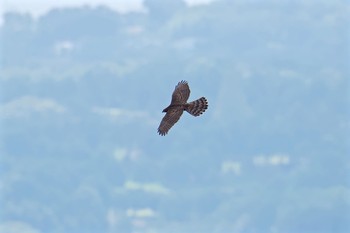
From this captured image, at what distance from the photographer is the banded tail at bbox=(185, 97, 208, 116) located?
10469mm

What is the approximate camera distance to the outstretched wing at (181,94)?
10.9 m

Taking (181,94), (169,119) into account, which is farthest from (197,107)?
(181,94)

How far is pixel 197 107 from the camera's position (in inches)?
→ 417

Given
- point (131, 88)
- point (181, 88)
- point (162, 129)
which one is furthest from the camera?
point (131, 88)

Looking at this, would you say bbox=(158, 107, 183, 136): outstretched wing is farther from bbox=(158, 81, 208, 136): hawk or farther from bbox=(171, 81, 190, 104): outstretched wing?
bbox=(171, 81, 190, 104): outstretched wing

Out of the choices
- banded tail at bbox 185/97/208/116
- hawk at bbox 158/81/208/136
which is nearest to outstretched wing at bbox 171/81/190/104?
hawk at bbox 158/81/208/136

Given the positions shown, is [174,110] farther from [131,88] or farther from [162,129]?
[131,88]

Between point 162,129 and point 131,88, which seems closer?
point 162,129

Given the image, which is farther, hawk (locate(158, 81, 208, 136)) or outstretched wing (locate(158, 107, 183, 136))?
hawk (locate(158, 81, 208, 136))

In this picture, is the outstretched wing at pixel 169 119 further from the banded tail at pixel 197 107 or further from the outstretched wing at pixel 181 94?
the outstretched wing at pixel 181 94

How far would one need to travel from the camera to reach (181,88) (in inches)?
438

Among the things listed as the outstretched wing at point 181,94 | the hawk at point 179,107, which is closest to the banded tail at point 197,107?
the hawk at point 179,107

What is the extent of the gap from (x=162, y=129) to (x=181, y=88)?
1045 mm

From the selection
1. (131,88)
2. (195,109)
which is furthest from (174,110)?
(131,88)
